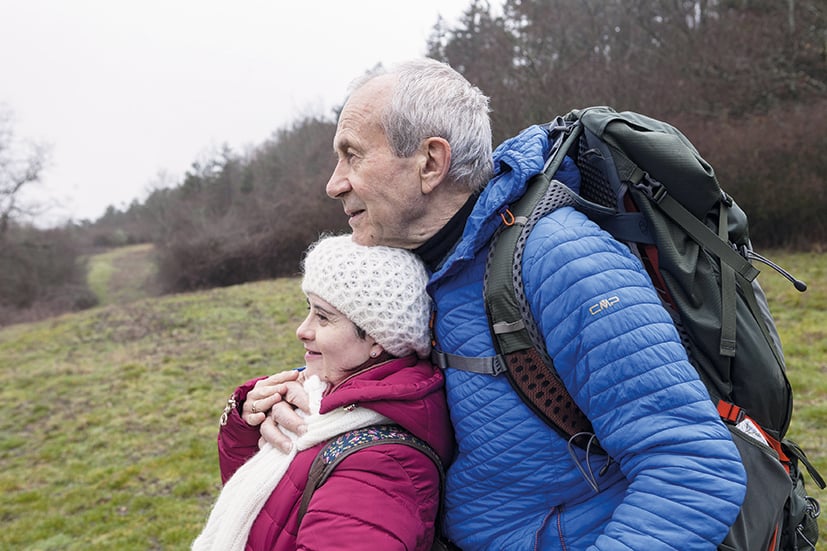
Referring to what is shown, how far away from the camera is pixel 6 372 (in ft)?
41.5

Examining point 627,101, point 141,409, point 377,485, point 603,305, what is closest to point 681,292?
point 603,305

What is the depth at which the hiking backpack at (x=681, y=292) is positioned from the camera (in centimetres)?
143

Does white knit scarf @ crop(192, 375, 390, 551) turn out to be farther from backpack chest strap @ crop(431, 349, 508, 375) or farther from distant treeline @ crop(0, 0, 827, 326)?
distant treeline @ crop(0, 0, 827, 326)

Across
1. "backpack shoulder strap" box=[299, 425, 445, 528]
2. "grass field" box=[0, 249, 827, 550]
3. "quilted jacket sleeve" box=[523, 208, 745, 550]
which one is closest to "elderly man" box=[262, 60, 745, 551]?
"quilted jacket sleeve" box=[523, 208, 745, 550]

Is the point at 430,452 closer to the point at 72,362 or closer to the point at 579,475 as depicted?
the point at 579,475

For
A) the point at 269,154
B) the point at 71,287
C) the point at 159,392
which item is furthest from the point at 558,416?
the point at 269,154

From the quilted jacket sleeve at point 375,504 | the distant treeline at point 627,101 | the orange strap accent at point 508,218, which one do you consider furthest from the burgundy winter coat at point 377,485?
the distant treeline at point 627,101

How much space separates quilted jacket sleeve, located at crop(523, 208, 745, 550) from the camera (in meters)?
1.21

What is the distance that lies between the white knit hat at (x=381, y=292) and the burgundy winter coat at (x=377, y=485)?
0.09 meters

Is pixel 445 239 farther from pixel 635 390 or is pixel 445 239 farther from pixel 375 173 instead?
pixel 635 390

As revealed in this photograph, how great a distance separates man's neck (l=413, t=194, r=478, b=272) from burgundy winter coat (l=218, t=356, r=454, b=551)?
12.5 inches

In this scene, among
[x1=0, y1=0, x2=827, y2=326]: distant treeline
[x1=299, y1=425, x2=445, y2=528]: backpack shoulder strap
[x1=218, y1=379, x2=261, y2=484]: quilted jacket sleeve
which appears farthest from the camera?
[x1=0, y1=0, x2=827, y2=326]: distant treeline

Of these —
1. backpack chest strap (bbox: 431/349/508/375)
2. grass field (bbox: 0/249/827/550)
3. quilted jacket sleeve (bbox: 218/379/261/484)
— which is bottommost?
grass field (bbox: 0/249/827/550)

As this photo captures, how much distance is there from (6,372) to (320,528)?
14.1 m
